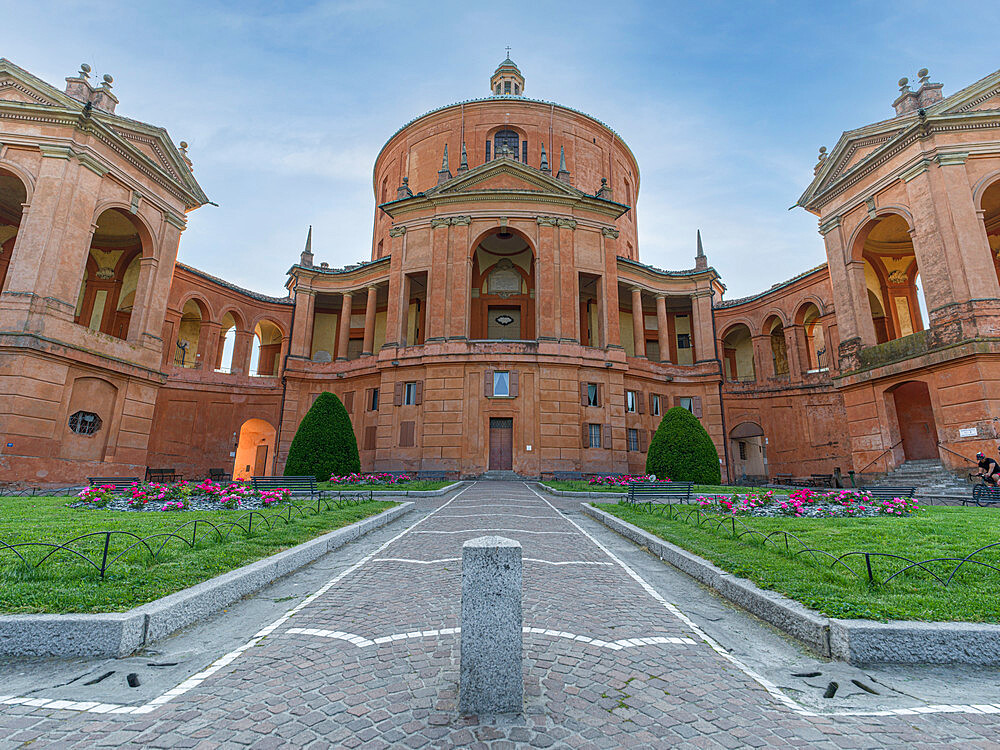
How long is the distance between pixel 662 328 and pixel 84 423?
33854 millimetres

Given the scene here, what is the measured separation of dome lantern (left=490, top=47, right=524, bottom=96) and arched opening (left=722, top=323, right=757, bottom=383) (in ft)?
88.4

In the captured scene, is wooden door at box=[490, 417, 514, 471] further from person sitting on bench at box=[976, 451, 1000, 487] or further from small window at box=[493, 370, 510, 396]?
person sitting on bench at box=[976, 451, 1000, 487]

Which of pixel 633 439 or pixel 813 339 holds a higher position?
pixel 813 339

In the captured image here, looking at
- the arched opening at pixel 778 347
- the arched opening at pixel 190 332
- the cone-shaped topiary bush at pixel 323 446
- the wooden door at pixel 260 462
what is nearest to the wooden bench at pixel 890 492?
the cone-shaped topiary bush at pixel 323 446

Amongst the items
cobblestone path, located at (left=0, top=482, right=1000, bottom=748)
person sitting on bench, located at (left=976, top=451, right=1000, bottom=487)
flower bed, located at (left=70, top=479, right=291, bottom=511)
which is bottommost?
cobblestone path, located at (left=0, top=482, right=1000, bottom=748)

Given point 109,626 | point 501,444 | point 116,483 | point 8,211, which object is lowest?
point 109,626

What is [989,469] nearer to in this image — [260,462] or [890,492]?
[890,492]

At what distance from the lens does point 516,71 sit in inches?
1619

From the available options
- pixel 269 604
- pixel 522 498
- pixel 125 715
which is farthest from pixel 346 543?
pixel 522 498

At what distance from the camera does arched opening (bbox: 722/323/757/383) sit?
4038 cm

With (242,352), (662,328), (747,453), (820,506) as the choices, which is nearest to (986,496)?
(820,506)

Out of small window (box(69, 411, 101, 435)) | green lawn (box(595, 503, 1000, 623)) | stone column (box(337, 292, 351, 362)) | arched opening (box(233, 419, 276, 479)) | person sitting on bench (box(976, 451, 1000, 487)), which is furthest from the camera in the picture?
arched opening (box(233, 419, 276, 479))

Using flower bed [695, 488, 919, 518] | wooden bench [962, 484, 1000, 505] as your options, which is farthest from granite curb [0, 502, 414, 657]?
wooden bench [962, 484, 1000, 505]

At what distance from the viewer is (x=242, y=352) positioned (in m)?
36.8
